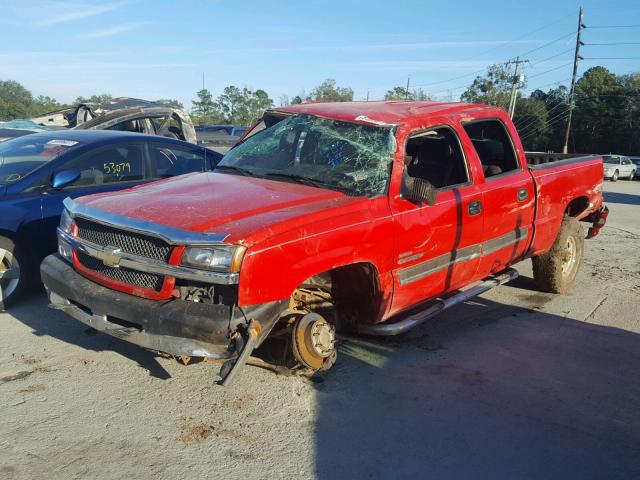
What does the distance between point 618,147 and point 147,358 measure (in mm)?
57838

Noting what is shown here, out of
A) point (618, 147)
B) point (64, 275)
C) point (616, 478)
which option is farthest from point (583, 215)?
point (618, 147)

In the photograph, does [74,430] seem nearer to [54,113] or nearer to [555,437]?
[555,437]

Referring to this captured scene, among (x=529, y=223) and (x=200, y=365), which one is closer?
(x=200, y=365)

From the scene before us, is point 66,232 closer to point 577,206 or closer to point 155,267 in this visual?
point 155,267

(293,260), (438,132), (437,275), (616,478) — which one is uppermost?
(438,132)

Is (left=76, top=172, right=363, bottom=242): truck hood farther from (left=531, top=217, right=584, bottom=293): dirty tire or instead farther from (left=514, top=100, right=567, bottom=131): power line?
(left=514, top=100, right=567, bottom=131): power line

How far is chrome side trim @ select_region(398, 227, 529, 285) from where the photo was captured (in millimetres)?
4391

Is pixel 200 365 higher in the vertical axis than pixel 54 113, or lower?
lower

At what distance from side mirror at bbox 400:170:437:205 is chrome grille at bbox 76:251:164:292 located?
1.87 metres

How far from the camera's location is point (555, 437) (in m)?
3.55

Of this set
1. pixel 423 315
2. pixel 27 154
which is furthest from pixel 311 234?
pixel 27 154

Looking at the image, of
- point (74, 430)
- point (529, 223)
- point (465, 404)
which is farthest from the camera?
point (529, 223)

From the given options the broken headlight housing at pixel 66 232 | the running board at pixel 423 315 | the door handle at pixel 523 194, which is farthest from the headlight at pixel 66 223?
the door handle at pixel 523 194

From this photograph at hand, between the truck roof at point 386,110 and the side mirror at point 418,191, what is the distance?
565 millimetres
